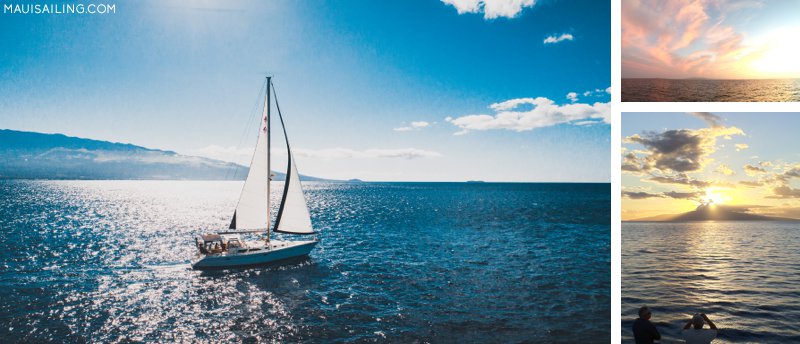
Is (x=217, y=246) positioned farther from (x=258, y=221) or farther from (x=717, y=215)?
(x=717, y=215)

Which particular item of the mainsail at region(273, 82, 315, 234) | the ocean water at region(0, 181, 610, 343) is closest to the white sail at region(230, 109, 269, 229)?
the mainsail at region(273, 82, 315, 234)

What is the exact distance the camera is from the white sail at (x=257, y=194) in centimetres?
871

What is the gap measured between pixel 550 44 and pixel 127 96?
8970mm

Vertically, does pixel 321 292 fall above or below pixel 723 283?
below

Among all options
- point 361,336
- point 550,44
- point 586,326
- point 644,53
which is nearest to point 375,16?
point 550,44

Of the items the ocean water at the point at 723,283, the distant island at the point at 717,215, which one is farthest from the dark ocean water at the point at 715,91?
the ocean water at the point at 723,283

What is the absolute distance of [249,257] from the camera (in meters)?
9.47

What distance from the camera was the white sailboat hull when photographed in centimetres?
933

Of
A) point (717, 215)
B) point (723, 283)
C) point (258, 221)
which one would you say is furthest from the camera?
point (258, 221)

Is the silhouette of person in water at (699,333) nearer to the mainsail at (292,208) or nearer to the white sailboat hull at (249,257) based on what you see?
the mainsail at (292,208)

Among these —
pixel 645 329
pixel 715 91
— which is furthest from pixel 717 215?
pixel 645 329

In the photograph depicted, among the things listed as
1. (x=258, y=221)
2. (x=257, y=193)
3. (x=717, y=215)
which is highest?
(x=257, y=193)

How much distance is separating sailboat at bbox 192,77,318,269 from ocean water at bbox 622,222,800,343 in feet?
23.5

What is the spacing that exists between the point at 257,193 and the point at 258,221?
0.80 meters
